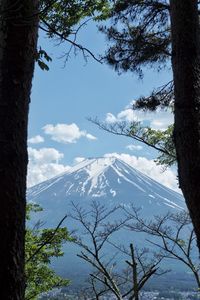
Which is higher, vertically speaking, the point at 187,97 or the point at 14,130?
the point at 187,97

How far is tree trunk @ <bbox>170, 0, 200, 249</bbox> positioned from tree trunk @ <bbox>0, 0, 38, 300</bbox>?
1.49 metres

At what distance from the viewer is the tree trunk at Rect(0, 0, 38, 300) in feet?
5.31

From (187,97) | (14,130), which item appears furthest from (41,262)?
(14,130)

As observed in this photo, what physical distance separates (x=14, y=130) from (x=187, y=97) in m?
1.83

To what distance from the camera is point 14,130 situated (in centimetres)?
179

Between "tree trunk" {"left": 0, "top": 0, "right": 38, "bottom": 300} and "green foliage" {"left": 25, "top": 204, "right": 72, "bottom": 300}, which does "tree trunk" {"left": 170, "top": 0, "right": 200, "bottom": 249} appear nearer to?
"tree trunk" {"left": 0, "top": 0, "right": 38, "bottom": 300}

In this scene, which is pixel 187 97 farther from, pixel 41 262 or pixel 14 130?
pixel 41 262

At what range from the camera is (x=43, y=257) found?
38.9 feet

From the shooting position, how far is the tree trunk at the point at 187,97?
9.54ft

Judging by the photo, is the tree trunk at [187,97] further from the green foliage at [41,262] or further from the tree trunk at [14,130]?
the green foliage at [41,262]

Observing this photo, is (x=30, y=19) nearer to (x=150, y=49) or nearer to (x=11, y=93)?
(x=11, y=93)

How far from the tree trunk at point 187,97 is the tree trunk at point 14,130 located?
149 centimetres

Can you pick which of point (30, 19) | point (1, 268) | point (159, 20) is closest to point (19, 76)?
point (30, 19)

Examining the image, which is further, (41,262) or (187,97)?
(41,262)
